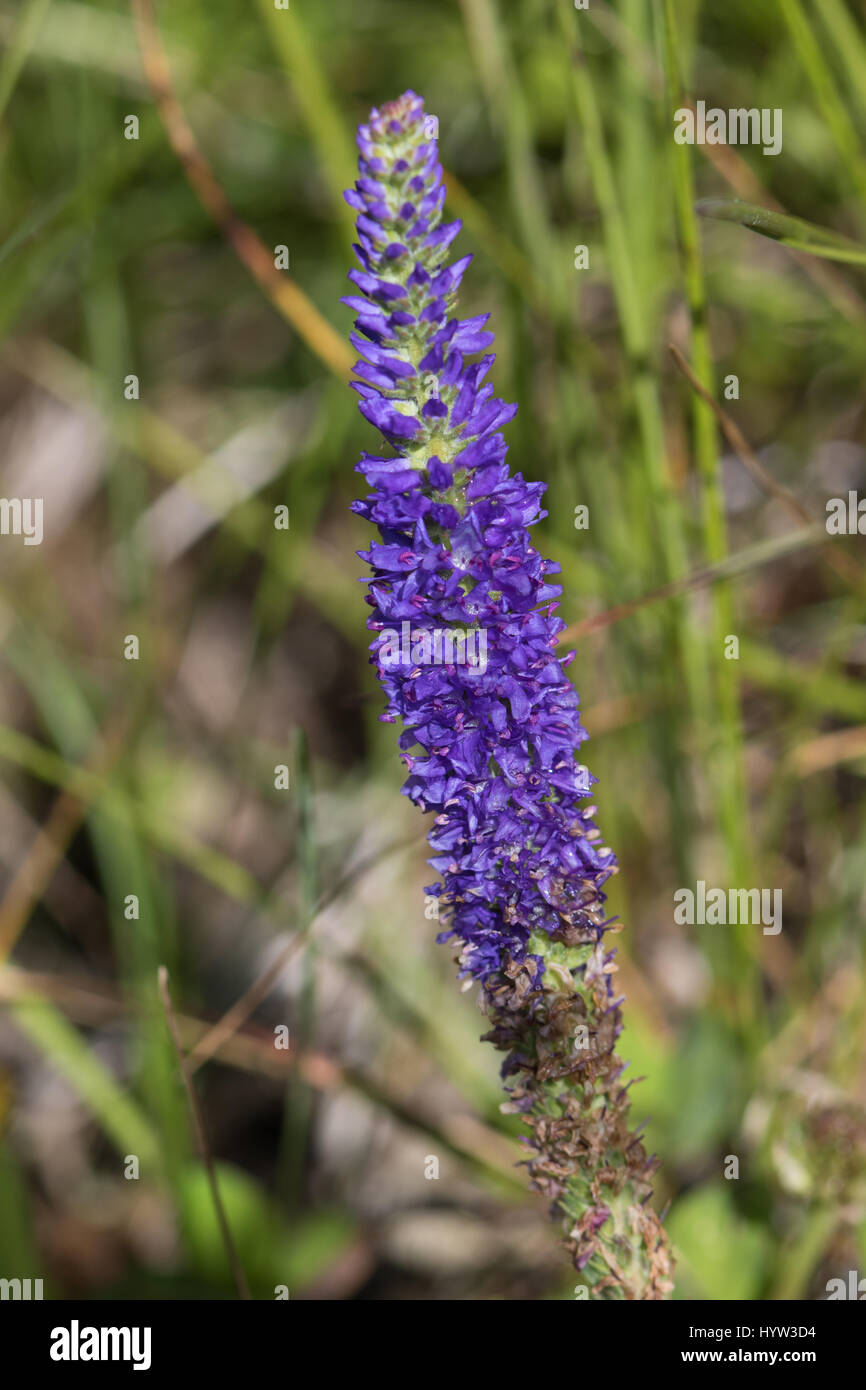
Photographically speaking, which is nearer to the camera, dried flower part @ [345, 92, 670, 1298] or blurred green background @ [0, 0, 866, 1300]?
dried flower part @ [345, 92, 670, 1298]

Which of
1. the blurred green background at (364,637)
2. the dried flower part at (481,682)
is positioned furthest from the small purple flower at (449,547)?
the blurred green background at (364,637)

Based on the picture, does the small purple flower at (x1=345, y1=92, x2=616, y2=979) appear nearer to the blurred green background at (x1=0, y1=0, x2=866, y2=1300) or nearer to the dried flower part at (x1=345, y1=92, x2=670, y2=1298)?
the dried flower part at (x1=345, y1=92, x2=670, y2=1298)

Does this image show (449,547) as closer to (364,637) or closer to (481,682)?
(481,682)

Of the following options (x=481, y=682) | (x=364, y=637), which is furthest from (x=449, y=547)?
(x=364, y=637)

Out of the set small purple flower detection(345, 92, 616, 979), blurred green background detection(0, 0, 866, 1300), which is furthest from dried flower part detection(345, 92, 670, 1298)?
blurred green background detection(0, 0, 866, 1300)

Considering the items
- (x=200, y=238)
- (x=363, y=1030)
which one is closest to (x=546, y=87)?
(x=200, y=238)

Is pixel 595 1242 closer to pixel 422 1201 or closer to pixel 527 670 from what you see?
pixel 527 670

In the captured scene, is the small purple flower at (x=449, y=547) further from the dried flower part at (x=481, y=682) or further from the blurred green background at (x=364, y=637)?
the blurred green background at (x=364, y=637)

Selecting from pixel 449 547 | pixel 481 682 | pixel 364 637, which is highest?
pixel 364 637
